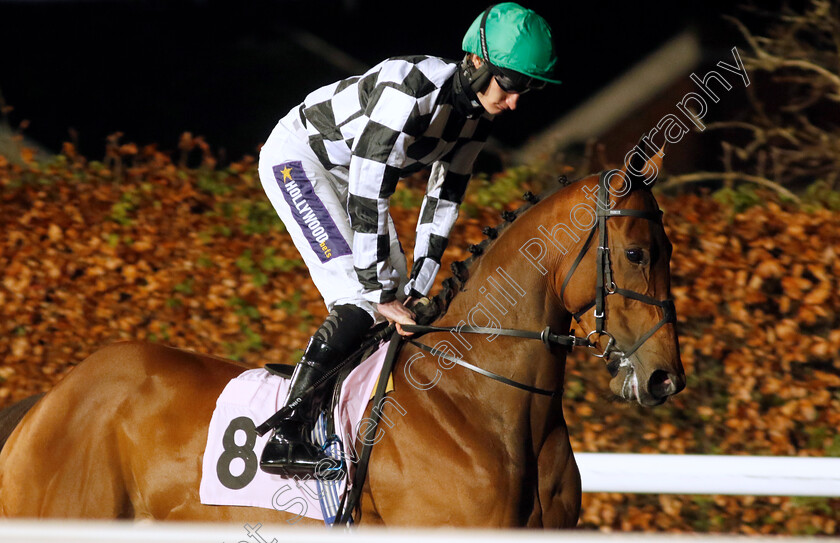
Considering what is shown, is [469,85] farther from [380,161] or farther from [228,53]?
[228,53]

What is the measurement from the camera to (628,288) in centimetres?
260

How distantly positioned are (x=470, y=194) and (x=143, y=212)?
1.83 m

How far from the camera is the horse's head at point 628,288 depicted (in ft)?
8.43

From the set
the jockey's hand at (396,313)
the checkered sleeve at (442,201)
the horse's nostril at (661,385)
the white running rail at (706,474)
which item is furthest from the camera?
the white running rail at (706,474)

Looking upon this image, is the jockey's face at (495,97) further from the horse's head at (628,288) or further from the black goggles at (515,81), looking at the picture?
the horse's head at (628,288)

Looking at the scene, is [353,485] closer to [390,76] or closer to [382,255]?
[382,255]

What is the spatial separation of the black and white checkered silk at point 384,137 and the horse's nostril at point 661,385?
2.87ft

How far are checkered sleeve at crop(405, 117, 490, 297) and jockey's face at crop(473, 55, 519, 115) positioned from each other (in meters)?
0.24

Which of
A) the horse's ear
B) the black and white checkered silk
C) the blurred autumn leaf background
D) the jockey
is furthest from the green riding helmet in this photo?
the blurred autumn leaf background

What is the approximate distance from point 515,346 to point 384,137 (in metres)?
0.79

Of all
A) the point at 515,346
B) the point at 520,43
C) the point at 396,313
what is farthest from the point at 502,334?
the point at 520,43

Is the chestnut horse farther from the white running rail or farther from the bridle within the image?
the white running rail

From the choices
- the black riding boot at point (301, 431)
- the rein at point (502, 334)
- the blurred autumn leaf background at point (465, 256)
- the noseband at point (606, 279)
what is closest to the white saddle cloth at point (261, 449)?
the black riding boot at point (301, 431)

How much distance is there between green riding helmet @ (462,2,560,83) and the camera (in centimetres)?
273
